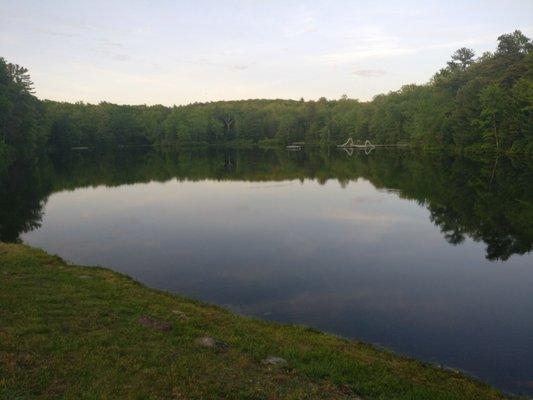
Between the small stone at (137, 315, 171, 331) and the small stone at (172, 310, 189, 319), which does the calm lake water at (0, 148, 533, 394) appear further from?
the small stone at (137, 315, 171, 331)

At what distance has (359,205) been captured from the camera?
37031 millimetres

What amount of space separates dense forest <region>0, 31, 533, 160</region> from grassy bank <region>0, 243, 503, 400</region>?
71.1 m

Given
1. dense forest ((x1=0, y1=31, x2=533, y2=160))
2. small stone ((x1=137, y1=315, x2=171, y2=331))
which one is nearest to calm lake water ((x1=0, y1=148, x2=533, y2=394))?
small stone ((x1=137, y1=315, x2=171, y2=331))

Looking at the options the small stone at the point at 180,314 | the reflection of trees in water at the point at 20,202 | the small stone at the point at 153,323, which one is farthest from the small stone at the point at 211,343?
the reflection of trees in water at the point at 20,202

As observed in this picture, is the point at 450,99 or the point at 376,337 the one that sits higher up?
the point at 450,99

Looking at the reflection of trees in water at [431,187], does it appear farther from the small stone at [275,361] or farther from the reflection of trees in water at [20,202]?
the small stone at [275,361]

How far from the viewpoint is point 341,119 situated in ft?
532

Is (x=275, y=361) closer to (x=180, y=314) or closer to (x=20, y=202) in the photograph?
(x=180, y=314)

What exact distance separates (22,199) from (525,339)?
125 ft

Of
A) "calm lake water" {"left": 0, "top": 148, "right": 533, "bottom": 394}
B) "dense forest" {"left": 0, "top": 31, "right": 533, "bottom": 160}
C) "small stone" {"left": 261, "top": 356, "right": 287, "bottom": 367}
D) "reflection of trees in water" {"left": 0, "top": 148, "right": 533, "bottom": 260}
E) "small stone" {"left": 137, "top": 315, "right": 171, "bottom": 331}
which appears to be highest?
"dense forest" {"left": 0, "top": 31, "right": 533, "bottom": 160}

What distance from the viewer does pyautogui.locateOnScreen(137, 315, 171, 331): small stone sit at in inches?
469

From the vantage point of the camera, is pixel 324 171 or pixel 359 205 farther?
pixel 324 171

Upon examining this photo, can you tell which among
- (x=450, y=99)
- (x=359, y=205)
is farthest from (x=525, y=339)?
(x=450, y=99)

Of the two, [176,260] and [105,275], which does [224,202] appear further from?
[105,275]
